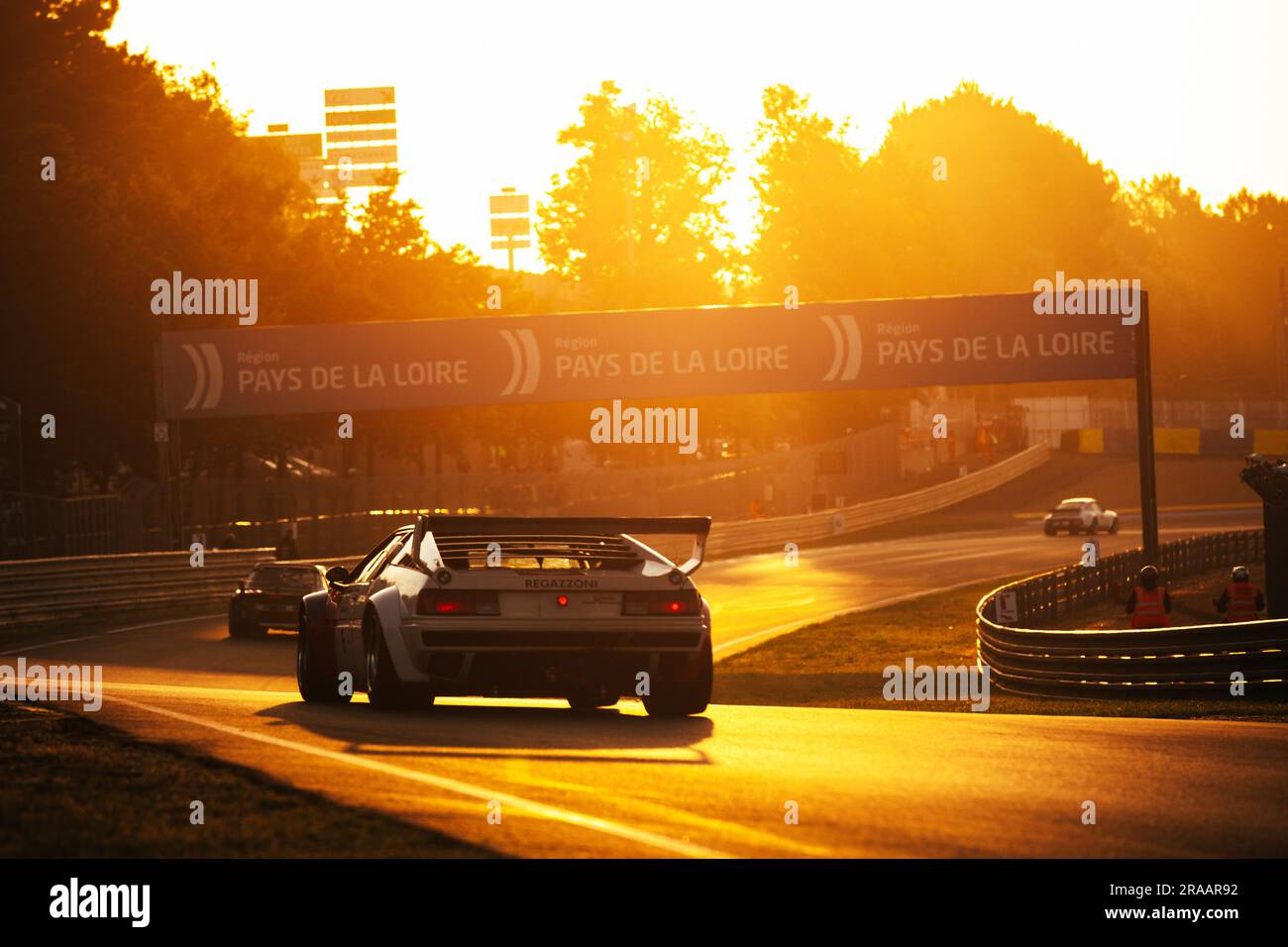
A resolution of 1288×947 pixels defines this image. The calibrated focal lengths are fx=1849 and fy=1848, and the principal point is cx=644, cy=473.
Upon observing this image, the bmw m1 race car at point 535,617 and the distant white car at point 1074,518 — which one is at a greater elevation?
the bmw m1 race car at point 535,617

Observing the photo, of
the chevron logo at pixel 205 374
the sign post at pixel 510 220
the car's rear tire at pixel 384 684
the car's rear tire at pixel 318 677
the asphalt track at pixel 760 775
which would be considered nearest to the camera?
the asphalt track at pixel 760 775

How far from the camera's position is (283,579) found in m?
28.5

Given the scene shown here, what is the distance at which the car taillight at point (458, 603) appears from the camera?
426 inches

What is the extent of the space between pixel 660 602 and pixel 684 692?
757mm

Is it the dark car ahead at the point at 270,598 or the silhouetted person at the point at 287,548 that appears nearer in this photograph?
the dark car ahead at the point at 270,598

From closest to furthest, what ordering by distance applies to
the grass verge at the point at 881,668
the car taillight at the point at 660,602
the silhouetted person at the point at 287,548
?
the car taillight at the point at 660,602 → the grass verge at the point at 881,668 → the silhouetted person at the point at 287,548

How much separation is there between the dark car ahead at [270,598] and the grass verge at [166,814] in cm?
1889

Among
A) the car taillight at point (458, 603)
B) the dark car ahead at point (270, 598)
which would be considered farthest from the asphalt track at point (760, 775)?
the dark car ahead at point (270, 598)

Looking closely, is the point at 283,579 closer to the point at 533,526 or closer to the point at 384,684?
the point at 384,684

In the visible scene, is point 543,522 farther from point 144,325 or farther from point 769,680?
point 144,325

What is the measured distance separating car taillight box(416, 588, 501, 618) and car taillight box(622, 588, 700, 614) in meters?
0.79

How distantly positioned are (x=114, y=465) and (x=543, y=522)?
149 ft

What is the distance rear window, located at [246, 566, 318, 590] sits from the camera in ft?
93.1

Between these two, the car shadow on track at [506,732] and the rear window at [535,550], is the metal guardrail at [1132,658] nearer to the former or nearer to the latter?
the car shadow on track at [506,732]
